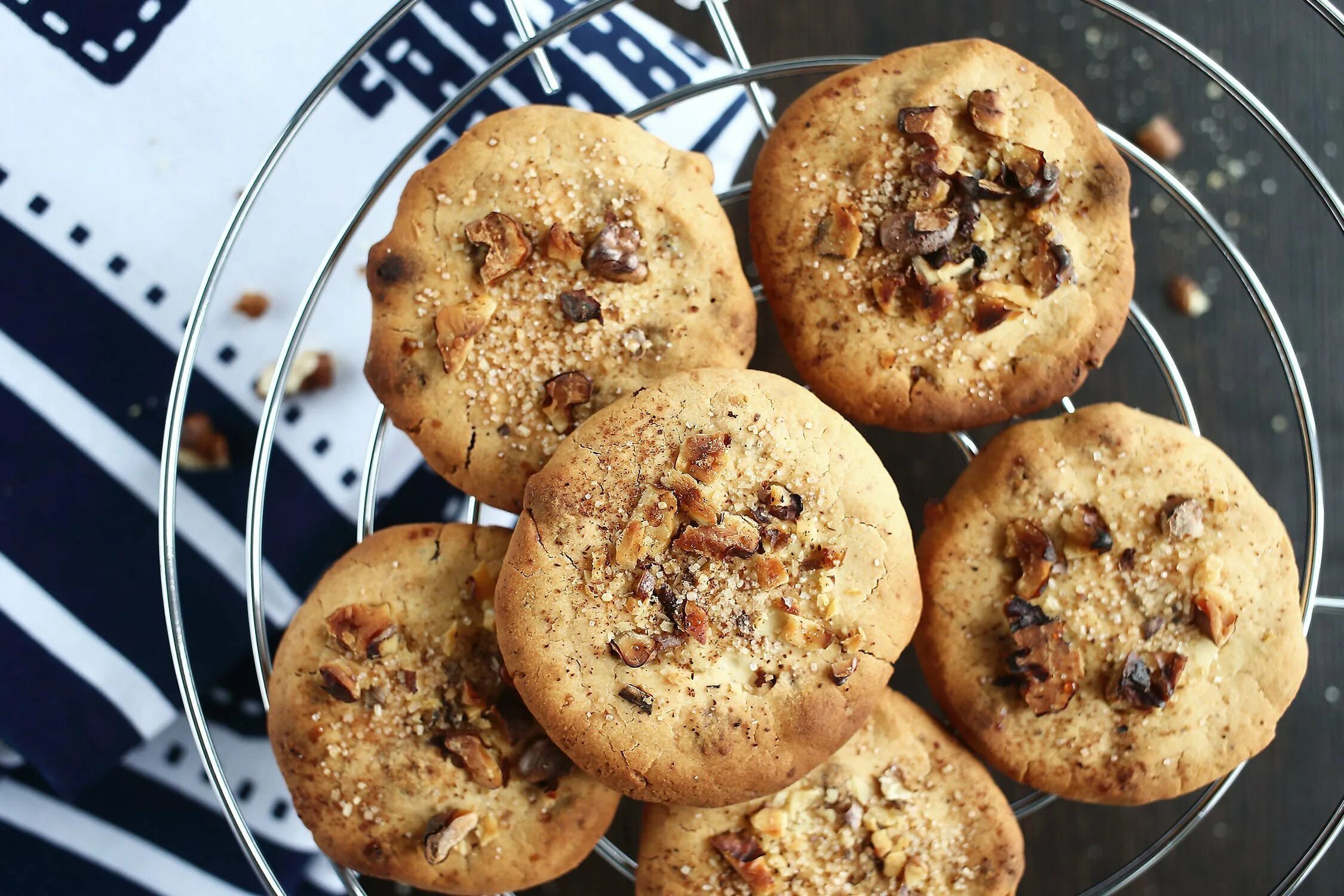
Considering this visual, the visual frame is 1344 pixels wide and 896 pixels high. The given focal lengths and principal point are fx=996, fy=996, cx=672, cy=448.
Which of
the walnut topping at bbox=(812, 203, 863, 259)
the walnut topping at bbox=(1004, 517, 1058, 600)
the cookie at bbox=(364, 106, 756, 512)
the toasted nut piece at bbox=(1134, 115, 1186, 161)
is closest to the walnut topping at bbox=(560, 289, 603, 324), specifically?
the cookie at bbox=(364, 106, 756, 512)

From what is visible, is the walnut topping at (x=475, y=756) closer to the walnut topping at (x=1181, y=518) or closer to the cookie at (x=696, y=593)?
the cookie at (x=696, y=593)

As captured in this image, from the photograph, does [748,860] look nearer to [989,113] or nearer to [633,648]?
[633,648]

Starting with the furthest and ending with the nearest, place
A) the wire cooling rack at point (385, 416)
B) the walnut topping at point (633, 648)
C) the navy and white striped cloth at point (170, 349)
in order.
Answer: the navy and white striped cloth at point (170, 349)
the wire cooling rack at point (385, 416)
the walnut topping at point (633, 648)

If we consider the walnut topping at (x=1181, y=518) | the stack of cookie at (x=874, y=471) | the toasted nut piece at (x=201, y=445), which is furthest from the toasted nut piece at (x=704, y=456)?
the toasted nut piece at (x=201, y=445)

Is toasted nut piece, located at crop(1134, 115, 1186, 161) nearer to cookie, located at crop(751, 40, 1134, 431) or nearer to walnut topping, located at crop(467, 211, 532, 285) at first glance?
cookie, located at crop(751, 40, 1134, 431)

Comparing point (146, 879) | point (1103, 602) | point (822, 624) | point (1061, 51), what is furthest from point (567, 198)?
point (146, 879)
